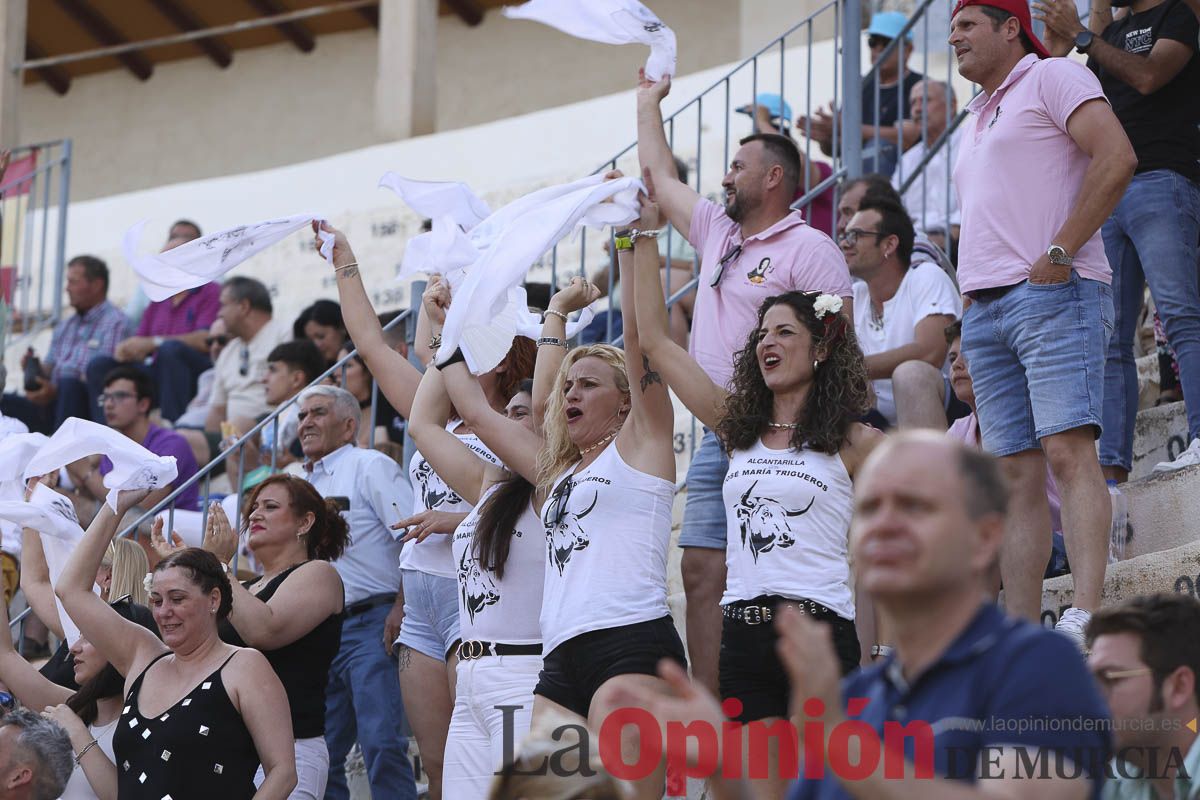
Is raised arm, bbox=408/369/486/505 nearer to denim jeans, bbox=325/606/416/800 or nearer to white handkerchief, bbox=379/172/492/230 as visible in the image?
white handkerchief, bbox=379/172/492/230

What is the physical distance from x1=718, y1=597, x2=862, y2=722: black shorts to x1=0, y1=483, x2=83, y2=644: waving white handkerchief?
2782mm

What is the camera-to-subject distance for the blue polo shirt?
2113 mm

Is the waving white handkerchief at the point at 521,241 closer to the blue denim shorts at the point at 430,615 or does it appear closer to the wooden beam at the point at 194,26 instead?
the blue denim shorts at the point at 430,615

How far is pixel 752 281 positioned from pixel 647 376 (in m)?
0.81

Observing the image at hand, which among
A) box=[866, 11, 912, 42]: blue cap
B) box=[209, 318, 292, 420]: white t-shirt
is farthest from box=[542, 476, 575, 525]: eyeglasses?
box=[209, 318, 292, 420]: white t-shirt

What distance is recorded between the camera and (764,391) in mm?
4449

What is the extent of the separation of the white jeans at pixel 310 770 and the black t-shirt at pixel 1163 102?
10.2 ft

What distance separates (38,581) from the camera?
6160 millimetres

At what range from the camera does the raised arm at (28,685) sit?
5574 millimetres

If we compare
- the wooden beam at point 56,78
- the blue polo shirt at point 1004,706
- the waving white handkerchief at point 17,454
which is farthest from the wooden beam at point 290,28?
the blue polo shirt at point 1004,706

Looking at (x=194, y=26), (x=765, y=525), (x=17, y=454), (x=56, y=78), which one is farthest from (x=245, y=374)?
(x=56, y=78)

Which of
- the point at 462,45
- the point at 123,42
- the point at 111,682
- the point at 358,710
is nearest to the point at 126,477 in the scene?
the point at 111,682

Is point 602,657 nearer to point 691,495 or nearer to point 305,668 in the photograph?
point 691,495

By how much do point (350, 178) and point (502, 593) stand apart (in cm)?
861
